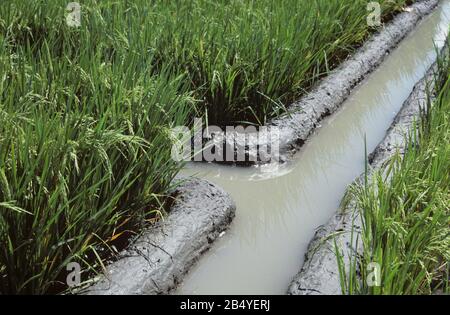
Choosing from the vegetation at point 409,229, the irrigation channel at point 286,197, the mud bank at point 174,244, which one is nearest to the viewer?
the vegetation at point 409,229

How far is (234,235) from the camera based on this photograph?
2.68m

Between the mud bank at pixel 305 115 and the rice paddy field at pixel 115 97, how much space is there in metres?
0.11

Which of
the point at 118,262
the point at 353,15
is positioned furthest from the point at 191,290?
the point at 353,15

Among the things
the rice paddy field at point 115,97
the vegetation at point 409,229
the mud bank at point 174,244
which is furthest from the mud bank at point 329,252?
the rice paddy field at point 115,97

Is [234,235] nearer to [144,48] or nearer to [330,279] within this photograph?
[330,279]

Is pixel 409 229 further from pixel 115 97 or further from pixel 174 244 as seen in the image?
pixel 115 97

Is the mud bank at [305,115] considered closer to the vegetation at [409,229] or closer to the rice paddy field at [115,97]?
the rice paddy field at [115,97]

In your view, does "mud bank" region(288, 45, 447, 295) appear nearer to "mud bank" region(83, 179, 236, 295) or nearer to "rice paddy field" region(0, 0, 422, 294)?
"mud bank" region(83, 179, 236, 295)

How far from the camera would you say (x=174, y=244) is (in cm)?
236

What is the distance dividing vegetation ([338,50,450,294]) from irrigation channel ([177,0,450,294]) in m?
0.32

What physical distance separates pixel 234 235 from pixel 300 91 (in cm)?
145

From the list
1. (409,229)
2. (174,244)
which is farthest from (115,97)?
(409,229)

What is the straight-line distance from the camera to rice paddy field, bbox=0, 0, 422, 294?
2.03m

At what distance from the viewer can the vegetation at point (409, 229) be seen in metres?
2.01
